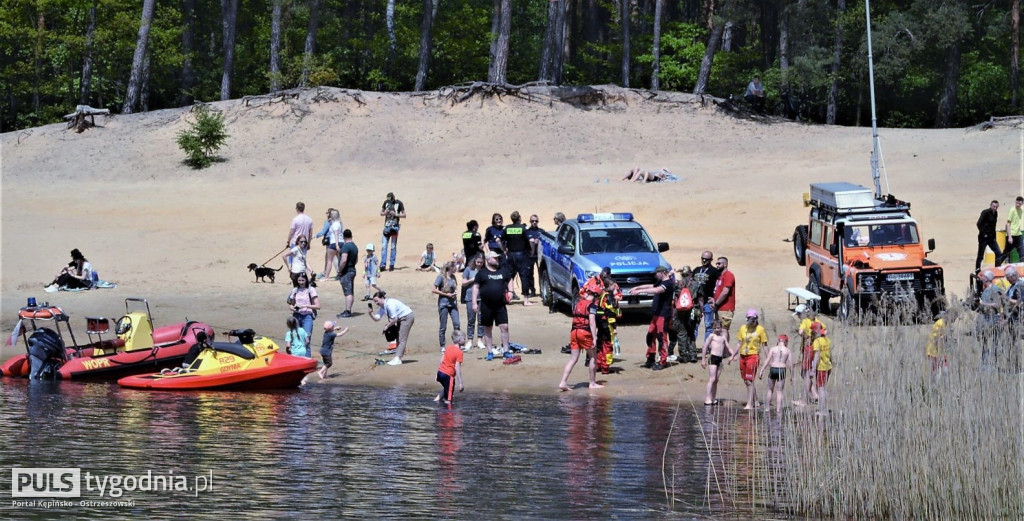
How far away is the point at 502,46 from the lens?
Result: 1807 inches

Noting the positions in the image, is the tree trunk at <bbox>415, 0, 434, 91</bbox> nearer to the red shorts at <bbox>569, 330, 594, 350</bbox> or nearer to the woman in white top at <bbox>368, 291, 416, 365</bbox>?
the woman in white top at <bbox>368, 291, 416, 365</bbox>

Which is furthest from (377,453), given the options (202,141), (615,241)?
(202,141)

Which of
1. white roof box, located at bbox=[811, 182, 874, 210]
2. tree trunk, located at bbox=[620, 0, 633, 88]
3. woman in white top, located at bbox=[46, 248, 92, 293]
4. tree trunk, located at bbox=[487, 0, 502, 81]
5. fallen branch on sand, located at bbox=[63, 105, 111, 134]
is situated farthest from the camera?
tree trunk, located at bbox=[620, 0, 633, 88]

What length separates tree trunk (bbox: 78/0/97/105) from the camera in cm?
5119

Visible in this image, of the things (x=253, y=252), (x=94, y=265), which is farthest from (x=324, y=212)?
(x=94, y=265)

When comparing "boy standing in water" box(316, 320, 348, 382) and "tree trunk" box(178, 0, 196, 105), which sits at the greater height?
"tree trunk" box(178, 0, 196, 105)

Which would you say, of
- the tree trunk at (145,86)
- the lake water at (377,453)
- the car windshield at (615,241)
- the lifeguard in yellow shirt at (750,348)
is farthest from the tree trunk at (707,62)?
the lifeguard in yellow shirt at (750,348)

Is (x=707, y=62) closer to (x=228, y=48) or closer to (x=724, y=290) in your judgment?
(x=228, y=48)

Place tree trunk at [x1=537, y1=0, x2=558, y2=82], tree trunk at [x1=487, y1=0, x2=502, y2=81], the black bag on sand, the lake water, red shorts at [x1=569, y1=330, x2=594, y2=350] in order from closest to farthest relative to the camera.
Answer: the lake water
red shorts at [x1=569, y1=330, x2=594, y2=350]
the black bag on sand
tree trunk at [x1=487, y1=0, x2=502, y2=81]
tree trunk at [x1=537, y1=0, x2=558, y2=82]

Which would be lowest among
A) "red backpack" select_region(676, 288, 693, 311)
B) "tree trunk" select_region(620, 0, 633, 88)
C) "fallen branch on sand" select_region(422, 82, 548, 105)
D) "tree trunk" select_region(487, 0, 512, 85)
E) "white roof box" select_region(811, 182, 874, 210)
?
"red backpack" select_region(676, 288, 693, 311)

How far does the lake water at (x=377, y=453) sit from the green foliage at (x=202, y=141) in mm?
Result: 23311

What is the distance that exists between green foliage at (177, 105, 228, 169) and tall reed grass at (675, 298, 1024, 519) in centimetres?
3187

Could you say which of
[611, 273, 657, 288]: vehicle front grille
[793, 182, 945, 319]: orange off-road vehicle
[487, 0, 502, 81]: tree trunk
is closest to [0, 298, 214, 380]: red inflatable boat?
[611, 273, 657, 288]: vehicle front grille

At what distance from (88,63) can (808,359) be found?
43.5m
